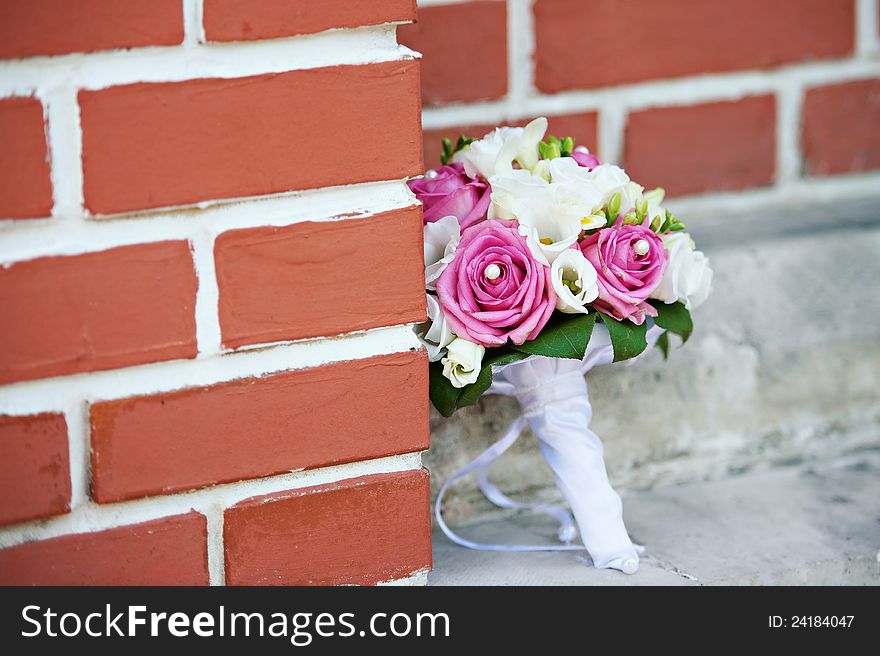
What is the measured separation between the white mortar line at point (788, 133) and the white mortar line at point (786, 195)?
0.05 feet

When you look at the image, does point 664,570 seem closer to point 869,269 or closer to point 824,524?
point 824,524

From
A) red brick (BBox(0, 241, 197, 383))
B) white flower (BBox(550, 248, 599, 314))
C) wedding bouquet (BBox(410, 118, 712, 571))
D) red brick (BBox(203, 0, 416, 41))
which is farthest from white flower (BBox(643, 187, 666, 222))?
red brick (BBox(0, 241, 197, 383))

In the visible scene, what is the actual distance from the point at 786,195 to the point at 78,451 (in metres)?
0.90

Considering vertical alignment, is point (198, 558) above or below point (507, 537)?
above

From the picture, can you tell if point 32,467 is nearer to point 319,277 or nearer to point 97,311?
point 97,311

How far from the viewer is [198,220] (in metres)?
0.70

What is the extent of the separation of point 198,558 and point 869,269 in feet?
2.67

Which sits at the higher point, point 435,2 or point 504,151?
point 435,2

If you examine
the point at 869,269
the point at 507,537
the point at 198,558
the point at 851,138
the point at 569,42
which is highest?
the point at 569,42

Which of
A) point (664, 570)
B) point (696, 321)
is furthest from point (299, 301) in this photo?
point (696, 321)

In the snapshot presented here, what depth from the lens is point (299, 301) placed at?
0.73 metres

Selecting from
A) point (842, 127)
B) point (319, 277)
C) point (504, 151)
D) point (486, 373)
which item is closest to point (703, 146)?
point (842, 127)

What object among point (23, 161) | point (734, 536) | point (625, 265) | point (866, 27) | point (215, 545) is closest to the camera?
point (23, 161)

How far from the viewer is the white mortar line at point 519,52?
3.59 ft
